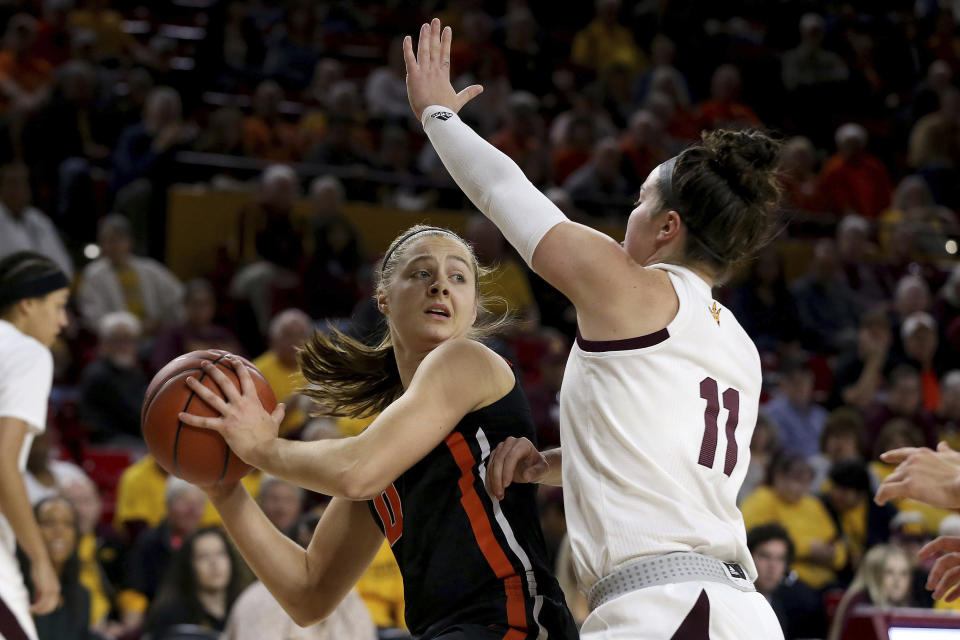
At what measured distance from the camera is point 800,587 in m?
7.80

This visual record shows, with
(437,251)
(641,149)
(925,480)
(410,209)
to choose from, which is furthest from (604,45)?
(925,480)

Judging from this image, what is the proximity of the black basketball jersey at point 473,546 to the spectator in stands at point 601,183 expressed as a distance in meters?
8.79

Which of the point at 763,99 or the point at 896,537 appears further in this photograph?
the point at 763,99

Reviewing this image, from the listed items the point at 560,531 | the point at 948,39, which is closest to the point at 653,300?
the point at 560,531

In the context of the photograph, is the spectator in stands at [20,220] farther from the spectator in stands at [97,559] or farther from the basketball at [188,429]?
the basketball at [188,429]

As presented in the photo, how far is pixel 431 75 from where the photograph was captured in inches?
127

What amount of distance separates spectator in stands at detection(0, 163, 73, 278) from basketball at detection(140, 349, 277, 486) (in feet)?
23.1

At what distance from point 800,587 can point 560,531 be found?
1.45 metres

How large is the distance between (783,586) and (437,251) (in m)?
5.04

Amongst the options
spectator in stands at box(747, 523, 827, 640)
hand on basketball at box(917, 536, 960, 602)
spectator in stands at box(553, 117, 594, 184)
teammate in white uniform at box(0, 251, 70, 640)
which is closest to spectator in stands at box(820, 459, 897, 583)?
spectator in stands at box(747, 523, 827, 640)

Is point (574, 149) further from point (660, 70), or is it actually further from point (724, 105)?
point (724, 105)

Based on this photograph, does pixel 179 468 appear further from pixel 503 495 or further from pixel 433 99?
pixel 433 99

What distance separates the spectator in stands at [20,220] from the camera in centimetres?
983

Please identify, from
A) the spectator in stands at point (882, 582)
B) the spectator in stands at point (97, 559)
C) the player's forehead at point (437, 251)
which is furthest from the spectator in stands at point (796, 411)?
the player's forehead at point (437, 251)
